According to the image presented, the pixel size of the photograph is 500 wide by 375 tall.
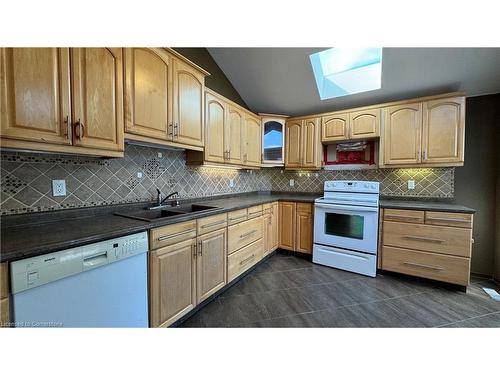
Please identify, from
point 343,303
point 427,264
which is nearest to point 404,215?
point 427,264

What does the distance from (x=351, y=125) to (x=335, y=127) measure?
22 centimetres

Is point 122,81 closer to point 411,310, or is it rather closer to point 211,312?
point 211,312

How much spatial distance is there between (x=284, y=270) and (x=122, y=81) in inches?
103

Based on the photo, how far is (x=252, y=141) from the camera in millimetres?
3100

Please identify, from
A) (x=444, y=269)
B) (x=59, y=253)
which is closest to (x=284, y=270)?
(x=444, y=269)

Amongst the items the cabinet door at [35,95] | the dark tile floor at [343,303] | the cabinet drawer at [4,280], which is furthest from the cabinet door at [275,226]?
the cabinet drawer at [4,280]

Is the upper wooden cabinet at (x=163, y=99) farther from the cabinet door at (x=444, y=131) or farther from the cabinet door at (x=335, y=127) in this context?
the cabinet door at (x=444, y=131)

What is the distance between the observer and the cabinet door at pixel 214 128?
2283mm

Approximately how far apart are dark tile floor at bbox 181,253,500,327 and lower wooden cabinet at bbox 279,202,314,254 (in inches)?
20.8

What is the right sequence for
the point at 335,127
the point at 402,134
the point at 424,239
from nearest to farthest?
the point at 424,239 → the point at 402,134 → the point at 335,127

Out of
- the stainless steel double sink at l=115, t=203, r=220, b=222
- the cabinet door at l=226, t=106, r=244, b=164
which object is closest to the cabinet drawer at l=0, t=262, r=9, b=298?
the stainless steel double sink at l=115, t=203, r=220, b=222

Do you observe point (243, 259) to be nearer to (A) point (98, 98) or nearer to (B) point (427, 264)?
(A) point (98, 98)

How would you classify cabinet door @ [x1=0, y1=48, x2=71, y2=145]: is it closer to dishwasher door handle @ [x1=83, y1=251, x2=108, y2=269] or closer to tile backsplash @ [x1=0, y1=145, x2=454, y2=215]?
tile backsplash @ [x1=0, y1=145, x2=454, y2=215]

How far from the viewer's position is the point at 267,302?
1979 mm
